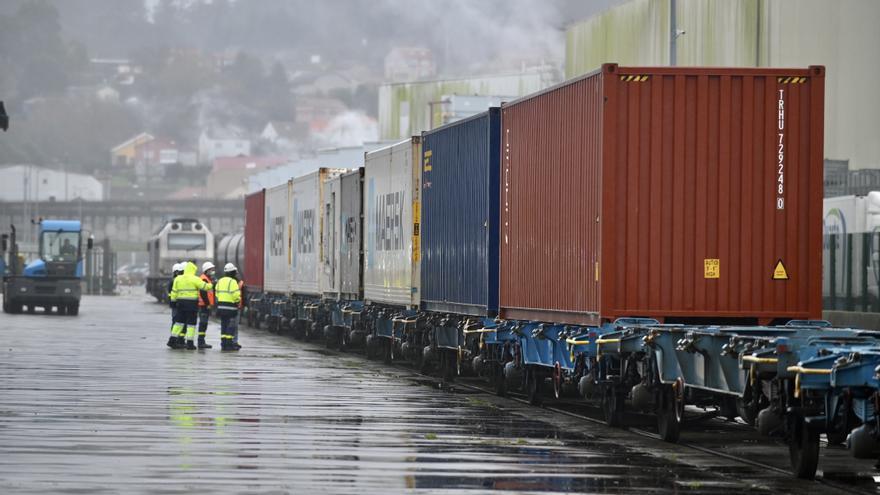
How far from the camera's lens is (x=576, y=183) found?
18516 millimetres

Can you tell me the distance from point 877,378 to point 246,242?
138 feet

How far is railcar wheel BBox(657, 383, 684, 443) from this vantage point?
53.2 feet

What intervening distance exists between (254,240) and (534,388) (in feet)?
98.1

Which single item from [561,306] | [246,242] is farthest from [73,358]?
[246,242]

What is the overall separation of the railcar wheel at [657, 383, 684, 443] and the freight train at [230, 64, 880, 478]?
0.02 meters

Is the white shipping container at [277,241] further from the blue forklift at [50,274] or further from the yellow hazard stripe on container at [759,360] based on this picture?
the yellow hazard stripe on container at [759,360]

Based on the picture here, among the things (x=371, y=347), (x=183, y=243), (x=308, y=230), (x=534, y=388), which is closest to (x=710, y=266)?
(x=534, y=388)

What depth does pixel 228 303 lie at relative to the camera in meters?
32.6

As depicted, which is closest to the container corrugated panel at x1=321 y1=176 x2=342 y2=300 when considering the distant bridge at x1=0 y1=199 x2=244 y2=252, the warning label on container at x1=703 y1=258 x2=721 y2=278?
the warning label on container at x1=703 y1=258 x2=721 y2=278

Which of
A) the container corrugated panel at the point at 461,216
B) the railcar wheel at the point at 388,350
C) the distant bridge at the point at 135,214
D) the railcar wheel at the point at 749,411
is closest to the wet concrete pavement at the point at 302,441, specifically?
the railcar wheel at the point at 749,411

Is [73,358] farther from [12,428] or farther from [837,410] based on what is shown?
[837,410]

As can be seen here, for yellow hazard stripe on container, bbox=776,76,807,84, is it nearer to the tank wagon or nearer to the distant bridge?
the tank wagon

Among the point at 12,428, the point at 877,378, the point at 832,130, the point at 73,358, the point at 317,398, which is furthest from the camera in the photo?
the point at 832,130

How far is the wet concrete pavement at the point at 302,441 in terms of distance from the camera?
494 inches
